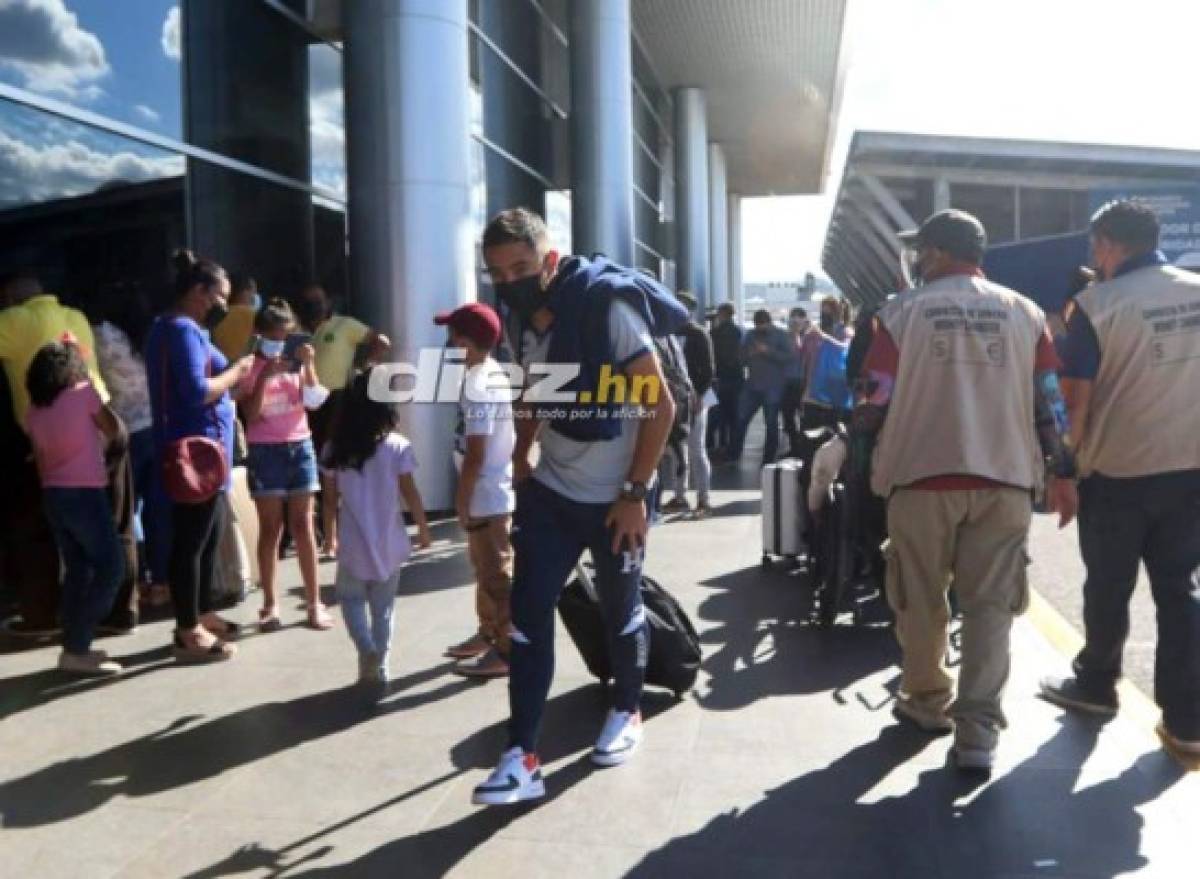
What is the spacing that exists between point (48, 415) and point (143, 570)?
6.39 ft

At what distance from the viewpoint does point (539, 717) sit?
3.68m

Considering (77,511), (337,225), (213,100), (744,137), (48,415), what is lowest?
(77,511)

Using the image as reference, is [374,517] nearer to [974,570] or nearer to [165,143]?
[974,570]

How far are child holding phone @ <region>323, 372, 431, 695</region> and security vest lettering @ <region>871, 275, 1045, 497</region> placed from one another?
2.20 metres

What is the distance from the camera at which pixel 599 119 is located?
621 inches

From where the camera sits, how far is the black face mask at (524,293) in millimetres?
3691

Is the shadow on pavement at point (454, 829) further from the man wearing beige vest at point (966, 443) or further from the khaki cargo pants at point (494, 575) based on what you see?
the man wearing beige vest at point (966, 443)

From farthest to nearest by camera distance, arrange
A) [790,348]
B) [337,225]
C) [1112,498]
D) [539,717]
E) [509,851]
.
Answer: [790,348] < [337,225] < [1112,498] < [539,717] < [509,851]

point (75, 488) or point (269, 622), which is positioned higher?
point (75, 488)

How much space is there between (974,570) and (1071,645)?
192cm

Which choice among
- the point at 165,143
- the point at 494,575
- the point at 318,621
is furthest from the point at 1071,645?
the point at 165,143

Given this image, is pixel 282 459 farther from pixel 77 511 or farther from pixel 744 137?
pixel 744 137

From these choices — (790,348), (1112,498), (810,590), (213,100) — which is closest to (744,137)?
(790,348)

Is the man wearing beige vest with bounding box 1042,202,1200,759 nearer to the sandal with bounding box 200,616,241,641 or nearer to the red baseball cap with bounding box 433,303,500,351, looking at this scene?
the red baseball cap with bounding box 433,303,500,351
